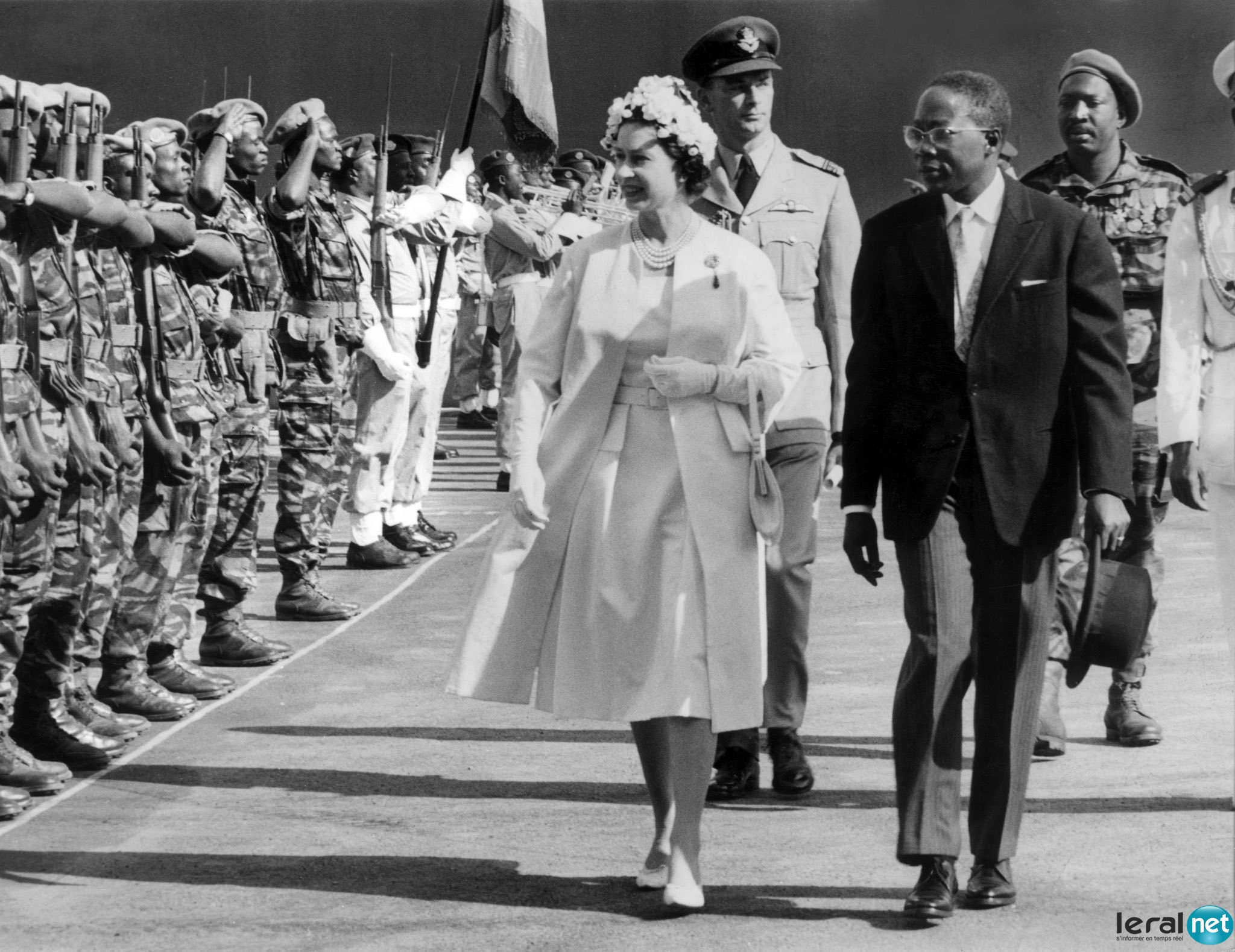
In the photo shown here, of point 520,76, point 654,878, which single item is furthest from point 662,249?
point 520,76

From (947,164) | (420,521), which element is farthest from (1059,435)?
(420,521)

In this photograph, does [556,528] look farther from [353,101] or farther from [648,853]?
[353,101]

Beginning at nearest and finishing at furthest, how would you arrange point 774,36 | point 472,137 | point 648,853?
point 648,853, point 774,36, point 472,137

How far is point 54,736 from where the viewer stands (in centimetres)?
732

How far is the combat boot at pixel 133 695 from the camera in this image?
813 centimetres

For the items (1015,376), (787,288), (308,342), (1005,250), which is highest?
(1005,250)

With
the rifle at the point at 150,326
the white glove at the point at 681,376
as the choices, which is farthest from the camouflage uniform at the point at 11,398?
the white glove at the point at 681,376

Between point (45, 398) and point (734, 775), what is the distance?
8.09 feet

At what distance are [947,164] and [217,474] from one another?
3.87 metres

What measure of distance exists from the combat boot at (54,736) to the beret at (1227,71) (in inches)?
162

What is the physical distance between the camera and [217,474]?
859 centimetres

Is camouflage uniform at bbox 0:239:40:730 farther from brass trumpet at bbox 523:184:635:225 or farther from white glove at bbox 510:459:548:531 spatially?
brass trumpet at bbox 523:184:635:225

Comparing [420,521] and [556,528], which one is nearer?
[556,528]

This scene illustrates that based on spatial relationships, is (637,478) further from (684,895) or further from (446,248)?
(446,248)
